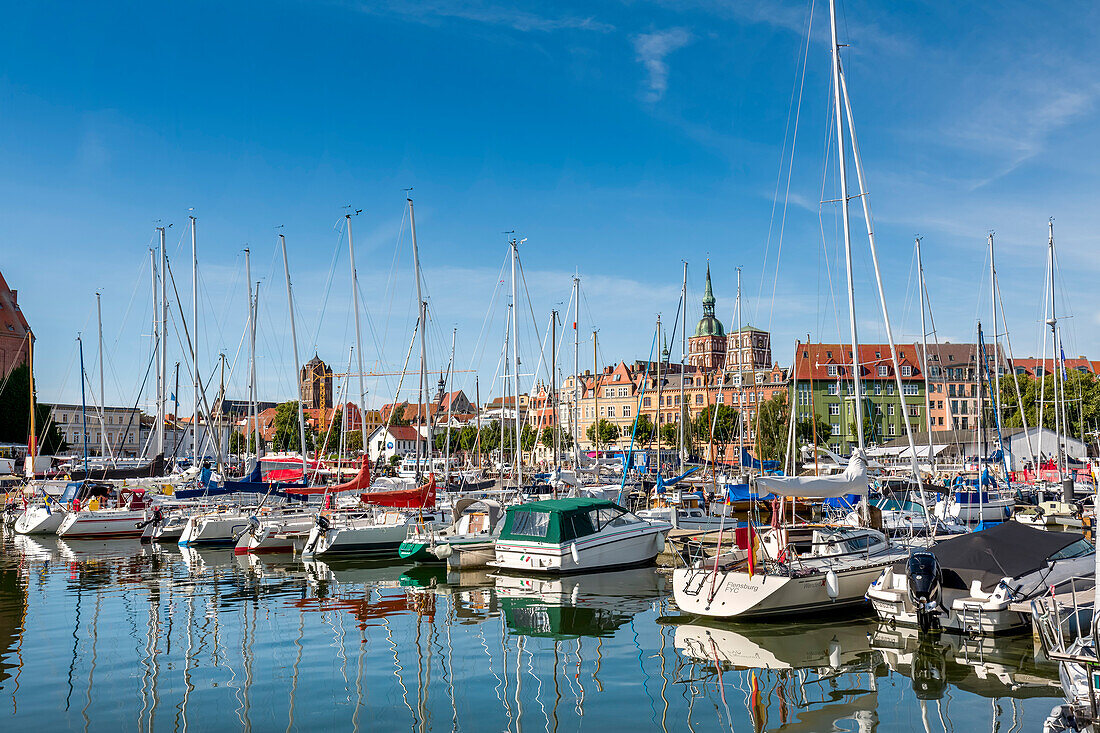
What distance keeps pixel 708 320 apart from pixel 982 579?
17879cm

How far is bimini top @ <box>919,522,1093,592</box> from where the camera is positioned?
19.1 meters

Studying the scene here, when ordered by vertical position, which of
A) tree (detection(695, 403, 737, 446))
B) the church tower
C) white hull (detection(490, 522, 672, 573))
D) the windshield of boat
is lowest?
white hull (detection(490, 522, 672, 573))

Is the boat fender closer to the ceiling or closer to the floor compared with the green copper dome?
closer to the floor

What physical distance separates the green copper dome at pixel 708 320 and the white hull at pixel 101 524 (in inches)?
6405

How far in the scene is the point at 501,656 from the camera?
17625 mm

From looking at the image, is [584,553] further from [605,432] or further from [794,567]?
[605,432]

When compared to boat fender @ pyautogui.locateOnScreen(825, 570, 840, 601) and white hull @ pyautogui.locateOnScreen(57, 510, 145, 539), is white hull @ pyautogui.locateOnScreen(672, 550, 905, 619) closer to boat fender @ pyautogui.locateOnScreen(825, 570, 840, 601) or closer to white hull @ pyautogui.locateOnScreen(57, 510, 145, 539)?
boat fender @ pyautogui.locateOnScreen(825, 570, 840, 601)

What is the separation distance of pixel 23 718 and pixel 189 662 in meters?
3.66

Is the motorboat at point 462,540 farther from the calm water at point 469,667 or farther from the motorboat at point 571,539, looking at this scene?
the calm water at point 469,667

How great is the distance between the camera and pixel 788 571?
68.1 ft

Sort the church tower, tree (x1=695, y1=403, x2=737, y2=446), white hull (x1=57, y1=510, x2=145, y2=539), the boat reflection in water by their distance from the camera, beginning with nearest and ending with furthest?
the boat reflection in water → white hull (x1=57, y1=510, x2=145, y2=539) → tree (x1=695, y1=403, x2=737, y2=446) → the church tower

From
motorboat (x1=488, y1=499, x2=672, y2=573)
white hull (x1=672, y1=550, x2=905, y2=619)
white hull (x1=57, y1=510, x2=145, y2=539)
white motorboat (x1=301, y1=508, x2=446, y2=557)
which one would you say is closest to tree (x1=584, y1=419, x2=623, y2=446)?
white hull (x1=57, y1=510, x2=145, y2=539)

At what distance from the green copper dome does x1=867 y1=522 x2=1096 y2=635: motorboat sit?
6924 inches

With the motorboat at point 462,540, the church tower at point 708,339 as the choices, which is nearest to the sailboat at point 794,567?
the motorboat at point 462,540
